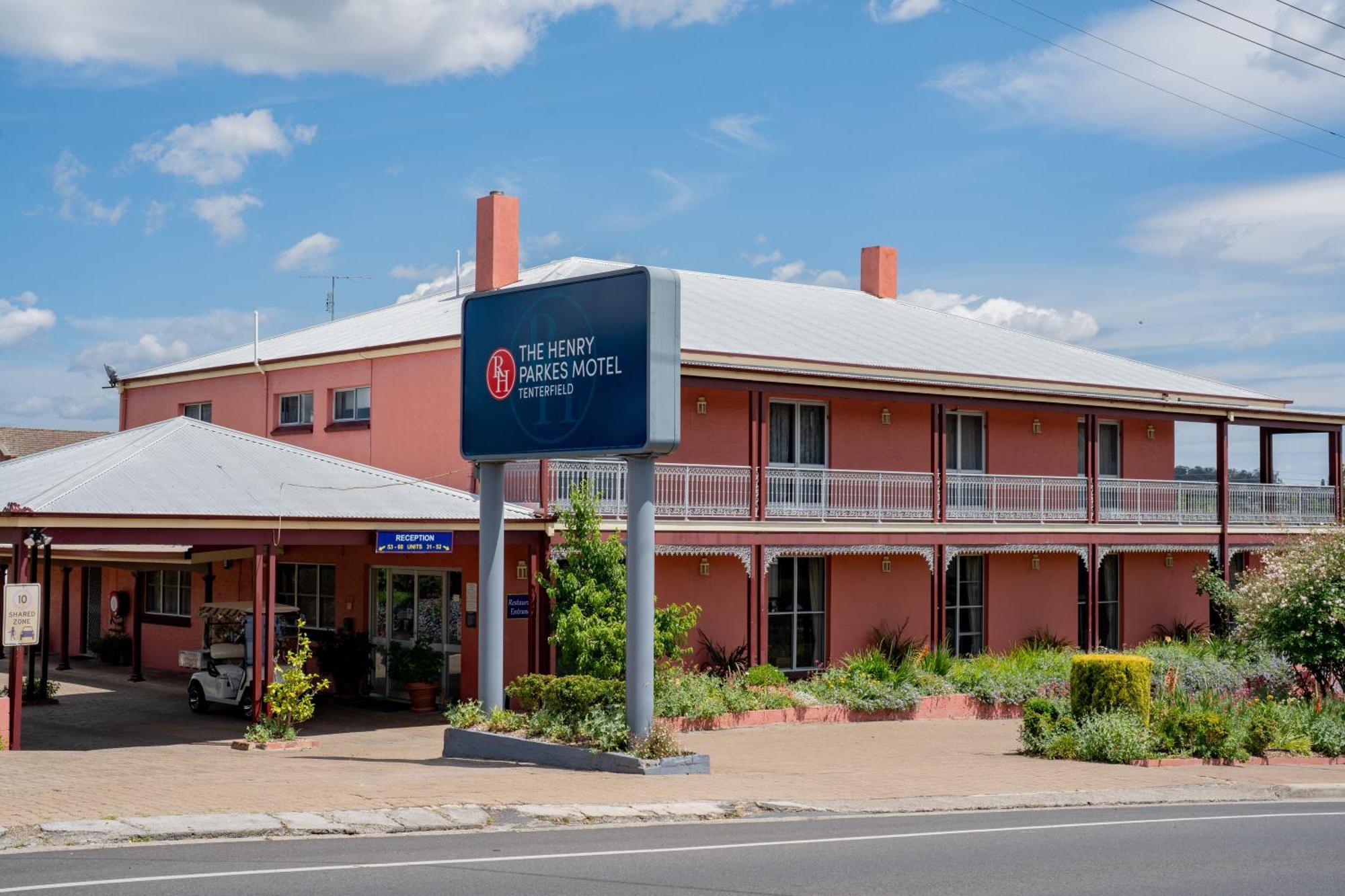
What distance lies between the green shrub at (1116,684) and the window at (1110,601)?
13300mm

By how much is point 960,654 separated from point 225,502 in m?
15.6

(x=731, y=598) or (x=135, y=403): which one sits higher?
(x=135, y=403)

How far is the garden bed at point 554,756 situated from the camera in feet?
50.9

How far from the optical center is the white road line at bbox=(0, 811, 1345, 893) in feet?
30.9

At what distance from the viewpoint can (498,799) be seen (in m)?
13.3

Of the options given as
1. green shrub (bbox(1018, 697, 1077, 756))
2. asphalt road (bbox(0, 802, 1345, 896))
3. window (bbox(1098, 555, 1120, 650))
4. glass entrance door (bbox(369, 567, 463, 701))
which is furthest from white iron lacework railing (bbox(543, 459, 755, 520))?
window (bbox(1098, 555, 1120, 650))

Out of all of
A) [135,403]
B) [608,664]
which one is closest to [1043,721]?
[608,664]

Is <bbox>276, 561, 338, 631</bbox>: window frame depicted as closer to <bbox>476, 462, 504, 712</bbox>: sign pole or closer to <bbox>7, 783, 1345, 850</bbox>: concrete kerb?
<bbox>476, 462, 504, 712</bbox>: sign pole

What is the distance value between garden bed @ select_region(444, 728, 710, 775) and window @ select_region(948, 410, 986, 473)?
14.5 m

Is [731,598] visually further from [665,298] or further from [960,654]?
[665,298]

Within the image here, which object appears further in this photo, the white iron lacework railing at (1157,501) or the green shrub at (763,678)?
the white iron lacework railing at (1157,501)

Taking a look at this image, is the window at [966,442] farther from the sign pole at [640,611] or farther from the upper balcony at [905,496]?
the sign pole at [640,611]

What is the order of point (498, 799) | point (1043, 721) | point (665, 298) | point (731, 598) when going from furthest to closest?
point (731, 598) → point (1043, 721) → point (665, 298) → point (498, 799)

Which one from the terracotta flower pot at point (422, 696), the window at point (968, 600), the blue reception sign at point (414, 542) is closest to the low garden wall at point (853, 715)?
the blue reception sign at point (414, 542)
